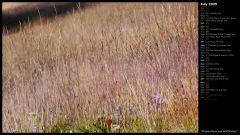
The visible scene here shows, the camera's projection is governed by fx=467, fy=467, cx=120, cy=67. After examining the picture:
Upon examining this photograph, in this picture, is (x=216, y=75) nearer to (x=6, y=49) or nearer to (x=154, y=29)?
(x=154, y=29)

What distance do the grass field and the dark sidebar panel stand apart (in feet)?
0.34

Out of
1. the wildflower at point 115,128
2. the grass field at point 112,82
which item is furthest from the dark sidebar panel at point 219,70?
the wildflower at point 115,128

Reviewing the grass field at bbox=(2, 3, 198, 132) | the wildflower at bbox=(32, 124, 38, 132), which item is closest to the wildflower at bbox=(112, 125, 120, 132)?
the grass field at bbox=(2, 3, 198, 132)

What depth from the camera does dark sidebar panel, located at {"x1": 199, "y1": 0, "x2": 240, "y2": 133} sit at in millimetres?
3906

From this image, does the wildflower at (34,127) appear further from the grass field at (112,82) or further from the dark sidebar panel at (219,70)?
the dark sidebar panel at (219,70)

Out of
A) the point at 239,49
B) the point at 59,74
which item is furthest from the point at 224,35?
the point at 59,74

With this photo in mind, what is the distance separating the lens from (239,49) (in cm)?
397

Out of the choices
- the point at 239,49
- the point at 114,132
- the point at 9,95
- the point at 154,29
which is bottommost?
the point at 114,132

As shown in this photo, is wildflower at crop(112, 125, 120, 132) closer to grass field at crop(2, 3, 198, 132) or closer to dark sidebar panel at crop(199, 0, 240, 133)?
grass field at crop(2, 3, 198, 132)

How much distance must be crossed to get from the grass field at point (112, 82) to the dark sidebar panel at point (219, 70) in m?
0.10

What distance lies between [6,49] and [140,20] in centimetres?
186

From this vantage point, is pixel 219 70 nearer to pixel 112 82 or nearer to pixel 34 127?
pixel 112 82

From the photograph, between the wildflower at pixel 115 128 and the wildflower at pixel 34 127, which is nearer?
the wildflower at pixel 115 128

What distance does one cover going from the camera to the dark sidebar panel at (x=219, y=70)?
12.8 feet
